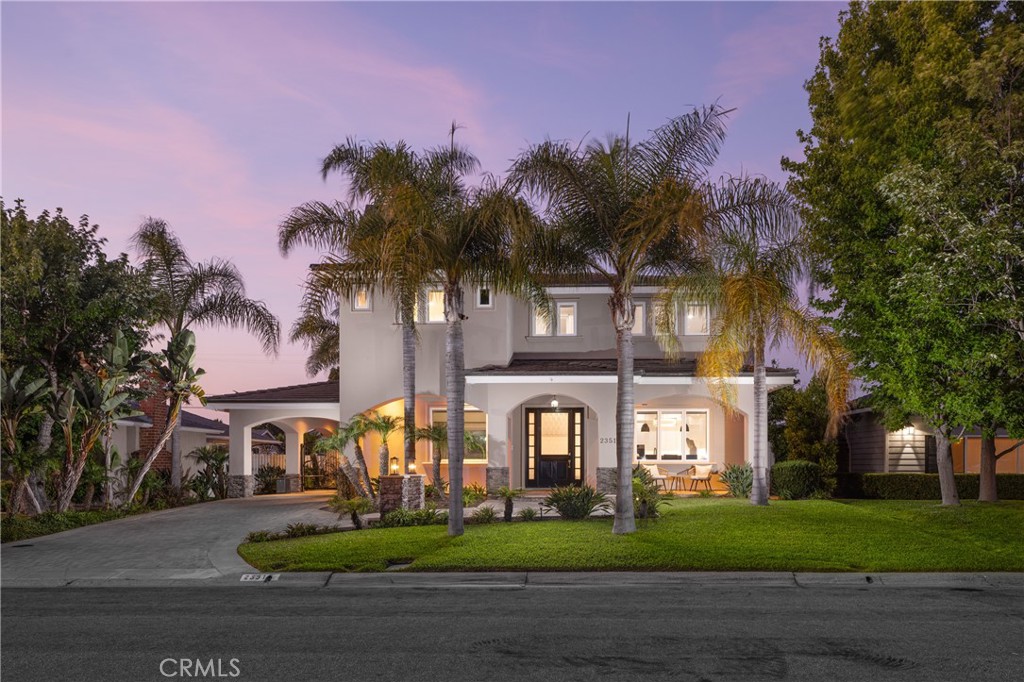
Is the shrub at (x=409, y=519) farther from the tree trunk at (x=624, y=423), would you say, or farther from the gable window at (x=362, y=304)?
the gable window at (x=362, y=304)

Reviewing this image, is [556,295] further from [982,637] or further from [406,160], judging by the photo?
[982,637]

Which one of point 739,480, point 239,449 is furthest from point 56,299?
point 739,480

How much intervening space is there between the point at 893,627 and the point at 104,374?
63.3 feet

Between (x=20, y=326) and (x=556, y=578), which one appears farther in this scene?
(x=20, y=326)

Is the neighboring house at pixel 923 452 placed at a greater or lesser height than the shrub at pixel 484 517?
greater

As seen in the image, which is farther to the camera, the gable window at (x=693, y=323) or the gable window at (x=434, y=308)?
the gable window at (x=693, y=323)

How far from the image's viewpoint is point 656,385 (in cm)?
2514

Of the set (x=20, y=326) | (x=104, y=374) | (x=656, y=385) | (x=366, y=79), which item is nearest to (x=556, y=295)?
(x=656, y=385)

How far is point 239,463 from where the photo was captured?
2828 centimetres

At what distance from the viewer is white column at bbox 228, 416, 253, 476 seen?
1104 inches

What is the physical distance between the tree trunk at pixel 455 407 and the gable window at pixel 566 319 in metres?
11.5

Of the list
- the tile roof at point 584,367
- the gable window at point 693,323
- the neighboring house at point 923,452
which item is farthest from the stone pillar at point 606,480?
the neighboring house at point 923,452

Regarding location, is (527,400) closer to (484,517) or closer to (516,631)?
(484,517)

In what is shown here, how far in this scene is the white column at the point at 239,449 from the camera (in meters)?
28.0
